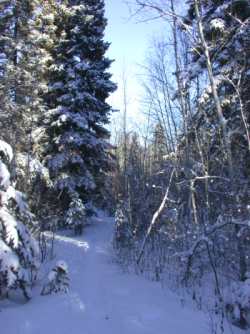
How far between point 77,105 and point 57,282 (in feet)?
45.5

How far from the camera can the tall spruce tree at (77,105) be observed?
20.1 metres

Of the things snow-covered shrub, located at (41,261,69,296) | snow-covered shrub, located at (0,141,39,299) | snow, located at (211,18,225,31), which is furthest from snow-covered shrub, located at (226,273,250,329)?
snow, located at (211,18,225,31)

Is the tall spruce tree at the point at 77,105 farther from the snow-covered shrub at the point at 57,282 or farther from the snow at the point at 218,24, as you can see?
the snow-covered shrub at the point at 57,282

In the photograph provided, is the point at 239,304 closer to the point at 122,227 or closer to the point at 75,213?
the point at 122,227

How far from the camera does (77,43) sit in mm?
21578

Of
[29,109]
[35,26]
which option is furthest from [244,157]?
[35,26]

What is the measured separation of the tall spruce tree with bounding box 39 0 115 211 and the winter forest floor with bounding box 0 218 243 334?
10192 mm

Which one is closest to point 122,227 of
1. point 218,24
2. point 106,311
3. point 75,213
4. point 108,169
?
point 75,213

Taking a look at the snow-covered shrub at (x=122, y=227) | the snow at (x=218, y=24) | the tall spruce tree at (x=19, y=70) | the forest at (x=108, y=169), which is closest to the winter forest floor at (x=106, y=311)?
the forest at (x=108, y=169)

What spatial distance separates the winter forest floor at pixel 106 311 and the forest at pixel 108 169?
2.4 inches

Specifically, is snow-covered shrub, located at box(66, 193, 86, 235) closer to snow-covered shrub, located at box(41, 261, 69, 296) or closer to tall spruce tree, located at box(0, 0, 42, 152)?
tall spruce tree, located at box(0, 0, 42, 152)

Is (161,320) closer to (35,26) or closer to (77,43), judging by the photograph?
(35,26)

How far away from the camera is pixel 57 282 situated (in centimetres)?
839

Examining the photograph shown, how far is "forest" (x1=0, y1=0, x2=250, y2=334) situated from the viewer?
25.9 ft
